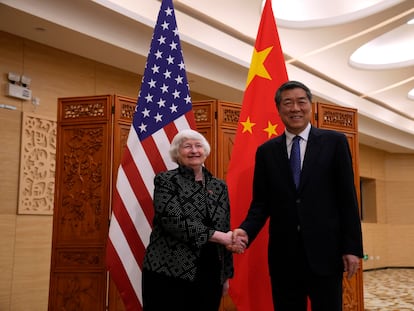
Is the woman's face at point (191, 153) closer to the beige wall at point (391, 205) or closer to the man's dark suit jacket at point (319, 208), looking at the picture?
the man's dark suit jacket at point (319, 208)

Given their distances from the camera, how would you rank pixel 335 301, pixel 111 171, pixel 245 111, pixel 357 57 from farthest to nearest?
1. pixel 357 57
2. pixel 111 171
3. pixel 245 111
4. pixel 335 301

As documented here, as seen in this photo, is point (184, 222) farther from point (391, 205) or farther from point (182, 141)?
point (391, 205)

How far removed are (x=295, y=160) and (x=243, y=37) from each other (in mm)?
4902

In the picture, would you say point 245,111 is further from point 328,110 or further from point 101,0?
point 101,0

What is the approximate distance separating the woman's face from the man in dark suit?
1.56ft

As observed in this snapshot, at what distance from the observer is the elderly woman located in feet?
7.66

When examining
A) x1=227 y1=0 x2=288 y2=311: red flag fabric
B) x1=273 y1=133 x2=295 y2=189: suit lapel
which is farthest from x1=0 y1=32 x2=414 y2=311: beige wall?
x1=273 y1=133 x2=295 y2=189: suit lapel

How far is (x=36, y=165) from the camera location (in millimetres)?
5441

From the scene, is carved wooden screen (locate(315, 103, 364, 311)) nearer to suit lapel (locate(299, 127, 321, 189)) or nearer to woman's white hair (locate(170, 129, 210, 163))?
woman's white hair (locate(170, 129, 210, 163))

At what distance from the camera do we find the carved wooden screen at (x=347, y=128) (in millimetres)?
4282

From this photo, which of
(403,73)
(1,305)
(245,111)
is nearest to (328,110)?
(245,111)

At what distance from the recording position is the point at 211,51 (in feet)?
20.1

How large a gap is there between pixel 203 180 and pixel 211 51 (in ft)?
12.7

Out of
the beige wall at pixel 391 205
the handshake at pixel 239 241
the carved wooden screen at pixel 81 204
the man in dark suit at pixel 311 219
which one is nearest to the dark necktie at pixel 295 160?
the man in dark suit at pixel 311 219
